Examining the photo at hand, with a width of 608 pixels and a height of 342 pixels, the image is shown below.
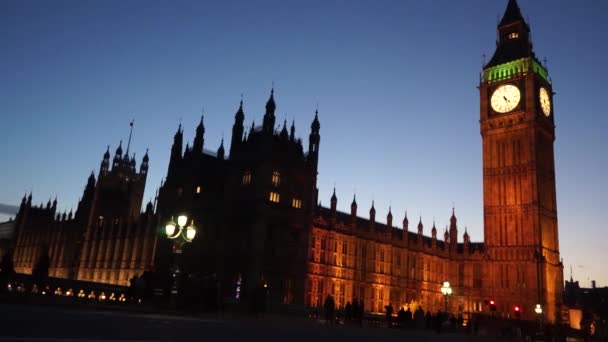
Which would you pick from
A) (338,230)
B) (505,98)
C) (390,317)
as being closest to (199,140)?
(338,230)

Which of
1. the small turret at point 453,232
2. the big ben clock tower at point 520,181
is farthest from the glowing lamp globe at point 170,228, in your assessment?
the small turret at point 453,232

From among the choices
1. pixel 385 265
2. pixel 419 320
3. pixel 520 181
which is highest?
pixel 520 181

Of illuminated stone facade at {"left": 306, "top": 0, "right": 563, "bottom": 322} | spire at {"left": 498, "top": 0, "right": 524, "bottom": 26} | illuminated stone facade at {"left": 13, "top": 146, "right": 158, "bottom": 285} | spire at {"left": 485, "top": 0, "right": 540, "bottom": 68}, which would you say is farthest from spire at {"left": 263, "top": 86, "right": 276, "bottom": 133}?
spire at {"left": 498, "top": 0, "right": 524, "bottom": 26}

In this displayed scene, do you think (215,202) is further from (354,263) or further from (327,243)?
(354,263)

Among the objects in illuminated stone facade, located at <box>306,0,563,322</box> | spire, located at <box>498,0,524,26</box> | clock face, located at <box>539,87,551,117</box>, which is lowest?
illuminated stone facade, located at <box>306,0,563,322</box>

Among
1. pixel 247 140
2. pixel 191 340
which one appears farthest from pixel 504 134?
pixel 191 340

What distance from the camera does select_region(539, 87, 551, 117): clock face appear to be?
73150mm

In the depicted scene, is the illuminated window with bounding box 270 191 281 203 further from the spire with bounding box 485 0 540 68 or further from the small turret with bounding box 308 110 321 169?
the spire with bounding box 485 0 540 68

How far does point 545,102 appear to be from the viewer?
74.5 m

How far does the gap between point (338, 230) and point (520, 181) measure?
28068mm

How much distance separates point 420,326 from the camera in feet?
114

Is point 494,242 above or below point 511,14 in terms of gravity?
below

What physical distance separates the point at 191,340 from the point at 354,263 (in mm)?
51936

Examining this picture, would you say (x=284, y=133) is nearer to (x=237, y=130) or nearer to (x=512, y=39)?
(x=237, y=130)
